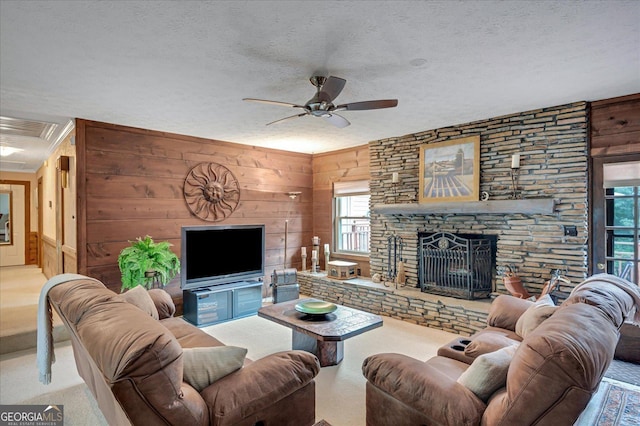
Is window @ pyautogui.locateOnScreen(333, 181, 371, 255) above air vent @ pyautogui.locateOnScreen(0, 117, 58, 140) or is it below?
below

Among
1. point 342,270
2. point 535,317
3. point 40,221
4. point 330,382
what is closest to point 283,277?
point 342,270

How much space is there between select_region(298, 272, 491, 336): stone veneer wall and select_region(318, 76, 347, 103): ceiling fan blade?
2859mm

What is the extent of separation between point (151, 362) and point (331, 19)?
200 centimetres

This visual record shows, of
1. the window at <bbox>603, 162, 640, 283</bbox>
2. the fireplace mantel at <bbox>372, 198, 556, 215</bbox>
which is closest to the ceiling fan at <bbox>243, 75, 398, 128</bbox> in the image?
the fireplace mantel at <bbox>372, 198, 556, 215</bbox>

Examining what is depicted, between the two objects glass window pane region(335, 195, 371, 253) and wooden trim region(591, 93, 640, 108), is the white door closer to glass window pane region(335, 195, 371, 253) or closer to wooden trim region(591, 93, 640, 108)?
glass window pane region(335, 195, 371, 253)

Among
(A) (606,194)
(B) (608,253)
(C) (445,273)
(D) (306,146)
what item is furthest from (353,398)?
(D) (306,146)

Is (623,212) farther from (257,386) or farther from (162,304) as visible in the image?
(162,304)

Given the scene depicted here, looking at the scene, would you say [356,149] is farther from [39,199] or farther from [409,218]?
[39,199]

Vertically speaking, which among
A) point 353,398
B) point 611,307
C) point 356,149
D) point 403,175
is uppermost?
point 356,149

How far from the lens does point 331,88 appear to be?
2.68 m

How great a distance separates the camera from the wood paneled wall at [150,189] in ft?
13.8

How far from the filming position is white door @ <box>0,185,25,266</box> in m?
8.70

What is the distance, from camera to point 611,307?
179cm

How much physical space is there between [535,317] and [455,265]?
6.74 ft
